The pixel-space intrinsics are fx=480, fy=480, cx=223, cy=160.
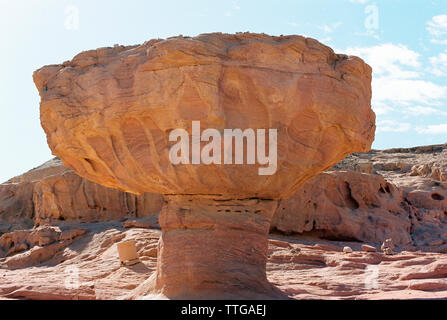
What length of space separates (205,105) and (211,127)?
296 mm

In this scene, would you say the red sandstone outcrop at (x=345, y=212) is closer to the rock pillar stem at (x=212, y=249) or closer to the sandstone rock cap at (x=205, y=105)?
the sandstone rock cap at (x=205, y=105)

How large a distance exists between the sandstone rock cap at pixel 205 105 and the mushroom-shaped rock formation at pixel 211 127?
0.01 m

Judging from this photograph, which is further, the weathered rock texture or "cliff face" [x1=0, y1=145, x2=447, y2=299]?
the weathered rock texture

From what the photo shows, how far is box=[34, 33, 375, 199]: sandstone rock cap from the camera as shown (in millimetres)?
6180

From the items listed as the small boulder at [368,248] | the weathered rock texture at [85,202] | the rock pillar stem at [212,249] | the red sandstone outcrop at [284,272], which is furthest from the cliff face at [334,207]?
the rock pillar stem at [212,249]

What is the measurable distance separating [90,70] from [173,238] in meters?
2.63

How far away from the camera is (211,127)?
6.25 meters

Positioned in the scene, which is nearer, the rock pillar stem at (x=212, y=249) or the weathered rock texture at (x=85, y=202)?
the rock pillar stem at (x=212, y=249)

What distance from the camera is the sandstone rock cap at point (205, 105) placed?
6180 millimetres

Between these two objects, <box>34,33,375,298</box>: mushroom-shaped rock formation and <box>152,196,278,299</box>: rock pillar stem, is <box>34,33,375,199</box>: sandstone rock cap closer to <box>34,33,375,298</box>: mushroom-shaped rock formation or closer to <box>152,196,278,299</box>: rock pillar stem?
<box>34,33,375,298</box>: mushroom-shaped rock formation

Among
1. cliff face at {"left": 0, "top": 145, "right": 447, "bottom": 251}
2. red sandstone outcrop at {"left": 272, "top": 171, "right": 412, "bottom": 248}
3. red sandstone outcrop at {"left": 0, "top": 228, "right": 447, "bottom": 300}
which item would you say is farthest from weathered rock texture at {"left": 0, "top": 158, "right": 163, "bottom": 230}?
red sandstone outcrop at {"left": 272, "top": 171, "right": 412, "bottom": 248}

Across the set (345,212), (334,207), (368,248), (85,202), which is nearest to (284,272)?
(368,248)

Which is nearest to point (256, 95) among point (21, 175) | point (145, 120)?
point (145, 120)

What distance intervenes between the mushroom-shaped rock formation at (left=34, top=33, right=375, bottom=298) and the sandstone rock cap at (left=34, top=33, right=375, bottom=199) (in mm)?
15
